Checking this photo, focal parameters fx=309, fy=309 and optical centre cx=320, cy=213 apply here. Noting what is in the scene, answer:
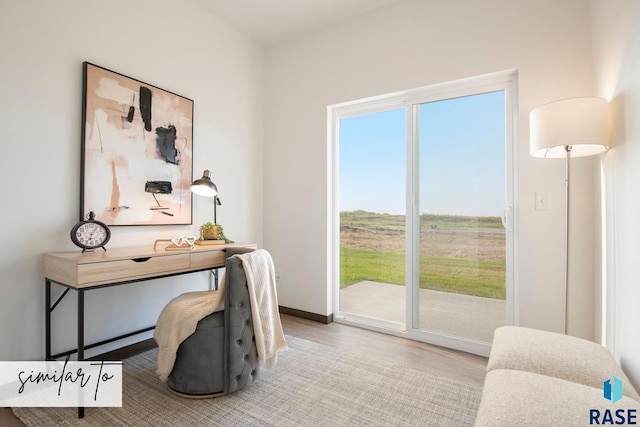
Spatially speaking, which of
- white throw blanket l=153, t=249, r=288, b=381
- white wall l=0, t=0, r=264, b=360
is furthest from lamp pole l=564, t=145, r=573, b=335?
white wall l=0, t=0, r=264, b=360

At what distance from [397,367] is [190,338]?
142cm

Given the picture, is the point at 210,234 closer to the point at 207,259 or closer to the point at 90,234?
the point at 207,259

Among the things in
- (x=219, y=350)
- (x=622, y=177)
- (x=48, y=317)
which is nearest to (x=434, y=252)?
(x=622, y=177)

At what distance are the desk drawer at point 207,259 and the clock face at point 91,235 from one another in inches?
22.3

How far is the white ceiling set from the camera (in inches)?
110

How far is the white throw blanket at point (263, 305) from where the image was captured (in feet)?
6.04

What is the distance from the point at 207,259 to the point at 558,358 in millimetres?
2140

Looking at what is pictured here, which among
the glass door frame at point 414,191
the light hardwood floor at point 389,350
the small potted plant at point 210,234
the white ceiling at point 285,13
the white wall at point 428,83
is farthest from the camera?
the white ceiling at point 285,13

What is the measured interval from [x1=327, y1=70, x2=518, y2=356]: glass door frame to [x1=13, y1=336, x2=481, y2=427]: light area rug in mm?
653

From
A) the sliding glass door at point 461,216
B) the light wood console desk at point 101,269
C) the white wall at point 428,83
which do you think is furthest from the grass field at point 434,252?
the light wood console desk at point 101,269

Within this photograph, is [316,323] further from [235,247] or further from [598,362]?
[598,362]

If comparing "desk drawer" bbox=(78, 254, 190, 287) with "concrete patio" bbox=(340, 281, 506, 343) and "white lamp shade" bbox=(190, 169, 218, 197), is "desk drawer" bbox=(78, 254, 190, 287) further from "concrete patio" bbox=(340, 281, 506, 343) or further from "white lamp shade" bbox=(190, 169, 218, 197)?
"concrete patio" bbox=(340, 281, 506, 343)

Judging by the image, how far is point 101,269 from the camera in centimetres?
Result: 172

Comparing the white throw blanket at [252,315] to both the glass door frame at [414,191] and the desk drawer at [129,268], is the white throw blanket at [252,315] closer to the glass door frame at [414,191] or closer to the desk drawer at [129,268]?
the desk drawer at [129,268]
